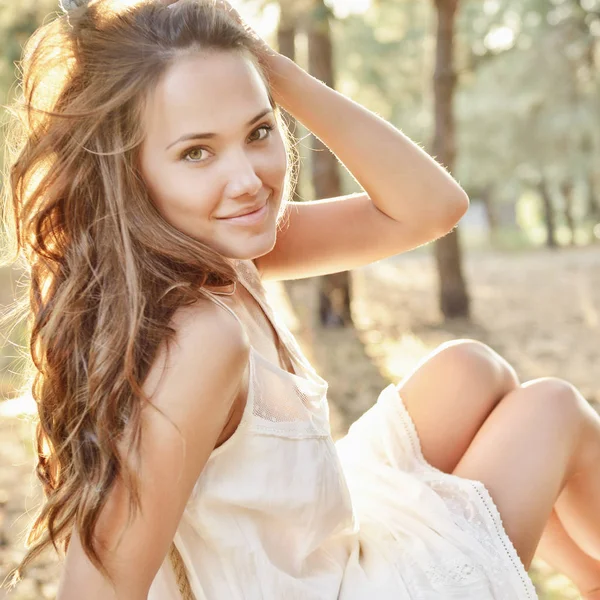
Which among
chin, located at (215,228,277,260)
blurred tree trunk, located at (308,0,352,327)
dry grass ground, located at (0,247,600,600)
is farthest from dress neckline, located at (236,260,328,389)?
blurred tree trunk, located at (308,0,352,327)

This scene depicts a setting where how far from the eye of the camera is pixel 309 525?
5.87ft

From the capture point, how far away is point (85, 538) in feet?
4.96

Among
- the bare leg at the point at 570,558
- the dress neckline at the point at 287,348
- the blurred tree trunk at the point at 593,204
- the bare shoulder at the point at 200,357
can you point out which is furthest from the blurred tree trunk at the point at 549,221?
the bare shoulder at the point at 200,357

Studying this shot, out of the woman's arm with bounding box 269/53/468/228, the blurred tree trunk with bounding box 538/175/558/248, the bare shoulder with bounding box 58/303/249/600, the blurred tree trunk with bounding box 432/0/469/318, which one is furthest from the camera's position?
the blurred tree trunk with bounding box 538/175/558/248

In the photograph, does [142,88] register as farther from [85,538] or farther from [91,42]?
[85,538]

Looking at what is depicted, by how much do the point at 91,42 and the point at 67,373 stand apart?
2.08ft

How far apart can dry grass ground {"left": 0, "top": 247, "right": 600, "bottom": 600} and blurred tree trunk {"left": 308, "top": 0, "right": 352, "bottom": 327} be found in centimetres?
23

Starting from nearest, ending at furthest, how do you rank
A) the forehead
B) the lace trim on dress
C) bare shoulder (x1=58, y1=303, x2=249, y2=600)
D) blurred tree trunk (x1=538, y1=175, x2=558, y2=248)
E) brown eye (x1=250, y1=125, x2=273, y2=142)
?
bare shoulder (x1=58, y1=303, x2=249, y2=600), the forehead, brown eye (x1=250, y1=125, x2=273, y2=142), the lace trim on dress, blurred tree trunk (x1=538, y1=175, x2=558, y2=248)

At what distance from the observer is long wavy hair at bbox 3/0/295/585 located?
1553 mm

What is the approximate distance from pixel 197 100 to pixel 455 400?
107cm

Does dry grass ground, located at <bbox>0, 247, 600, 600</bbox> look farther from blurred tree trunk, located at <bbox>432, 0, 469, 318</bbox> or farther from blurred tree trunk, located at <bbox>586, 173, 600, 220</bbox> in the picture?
blurred tree trunk, located at <bbox>586, 173, 600, 220</bbox>

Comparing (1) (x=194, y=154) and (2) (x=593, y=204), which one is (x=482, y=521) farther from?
(2) (x=593, y=204)

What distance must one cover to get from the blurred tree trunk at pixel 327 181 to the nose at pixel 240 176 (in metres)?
6.35

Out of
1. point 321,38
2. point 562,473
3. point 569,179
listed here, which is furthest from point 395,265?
point 562,473
